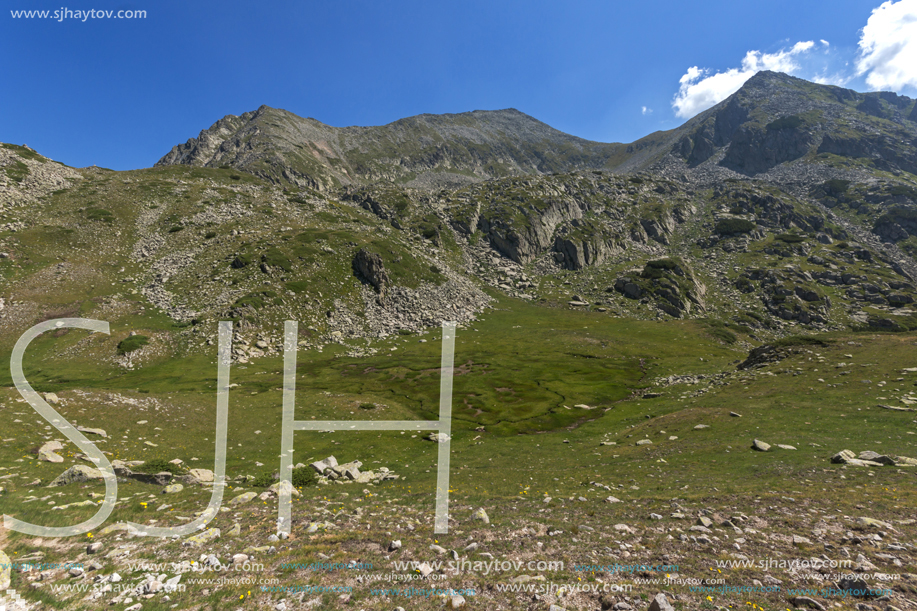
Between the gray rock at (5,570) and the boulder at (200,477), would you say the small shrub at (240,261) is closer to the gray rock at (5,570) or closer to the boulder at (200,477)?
the boulder at (200,477)

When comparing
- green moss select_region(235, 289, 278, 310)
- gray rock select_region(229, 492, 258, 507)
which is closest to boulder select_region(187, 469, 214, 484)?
gray rock select_region(229, 492, 258, 507)

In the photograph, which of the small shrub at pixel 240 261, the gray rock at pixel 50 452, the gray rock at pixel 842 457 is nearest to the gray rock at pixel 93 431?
the gray rock at pixel 50 452

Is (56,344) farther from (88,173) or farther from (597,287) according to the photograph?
(597,287)

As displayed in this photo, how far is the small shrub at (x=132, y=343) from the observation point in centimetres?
6209

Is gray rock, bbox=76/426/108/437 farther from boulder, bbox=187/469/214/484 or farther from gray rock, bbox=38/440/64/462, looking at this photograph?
boulder, bbox=187/469/214/484

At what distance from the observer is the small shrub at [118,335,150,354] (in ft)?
204

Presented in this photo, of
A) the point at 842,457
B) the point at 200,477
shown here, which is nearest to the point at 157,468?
A: the point at 200,477

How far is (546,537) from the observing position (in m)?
13.3

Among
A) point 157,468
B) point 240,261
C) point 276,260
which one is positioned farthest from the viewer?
point 276,260

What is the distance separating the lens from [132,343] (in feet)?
207

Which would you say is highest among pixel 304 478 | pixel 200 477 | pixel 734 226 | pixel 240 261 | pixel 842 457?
pixel 734 226

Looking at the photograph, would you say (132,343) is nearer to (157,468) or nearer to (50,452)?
(50,452)

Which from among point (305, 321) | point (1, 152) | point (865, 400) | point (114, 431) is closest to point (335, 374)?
point (305, 321)

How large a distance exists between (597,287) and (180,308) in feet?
474
